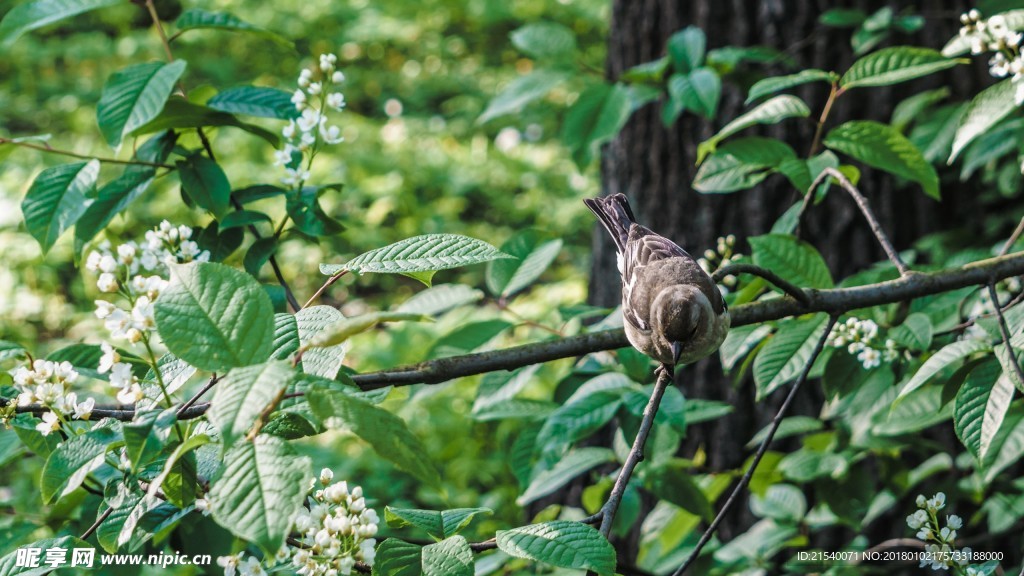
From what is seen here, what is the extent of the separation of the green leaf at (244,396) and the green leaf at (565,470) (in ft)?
3.71

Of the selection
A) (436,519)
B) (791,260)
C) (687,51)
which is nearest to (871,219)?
(791,260)

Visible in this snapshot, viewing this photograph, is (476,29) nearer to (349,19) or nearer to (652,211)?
(349,19)

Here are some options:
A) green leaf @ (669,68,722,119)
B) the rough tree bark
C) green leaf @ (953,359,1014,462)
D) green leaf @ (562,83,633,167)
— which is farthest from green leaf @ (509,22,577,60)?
green leaf @ (953,359,1014,462)

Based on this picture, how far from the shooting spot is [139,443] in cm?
93

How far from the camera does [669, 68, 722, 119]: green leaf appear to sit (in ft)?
6.39

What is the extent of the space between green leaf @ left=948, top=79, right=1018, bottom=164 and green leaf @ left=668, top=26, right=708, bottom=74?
2.18ft

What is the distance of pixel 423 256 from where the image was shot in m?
1.15

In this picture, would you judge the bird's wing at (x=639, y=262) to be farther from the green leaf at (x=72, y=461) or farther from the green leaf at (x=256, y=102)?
the green leaf at (x=72, y=461)

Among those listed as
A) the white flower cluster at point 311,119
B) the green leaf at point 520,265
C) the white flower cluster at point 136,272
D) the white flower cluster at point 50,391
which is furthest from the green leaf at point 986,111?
the white flower cluster at point 50,391

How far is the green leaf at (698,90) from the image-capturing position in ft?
6.39

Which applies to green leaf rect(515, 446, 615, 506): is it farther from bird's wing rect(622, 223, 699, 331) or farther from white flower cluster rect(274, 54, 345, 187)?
white flower cluster rect(274, 54, 345, 187)

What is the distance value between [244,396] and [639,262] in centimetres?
138

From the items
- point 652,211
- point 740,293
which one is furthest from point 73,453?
point 652,211

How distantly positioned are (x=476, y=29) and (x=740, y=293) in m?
8.09
